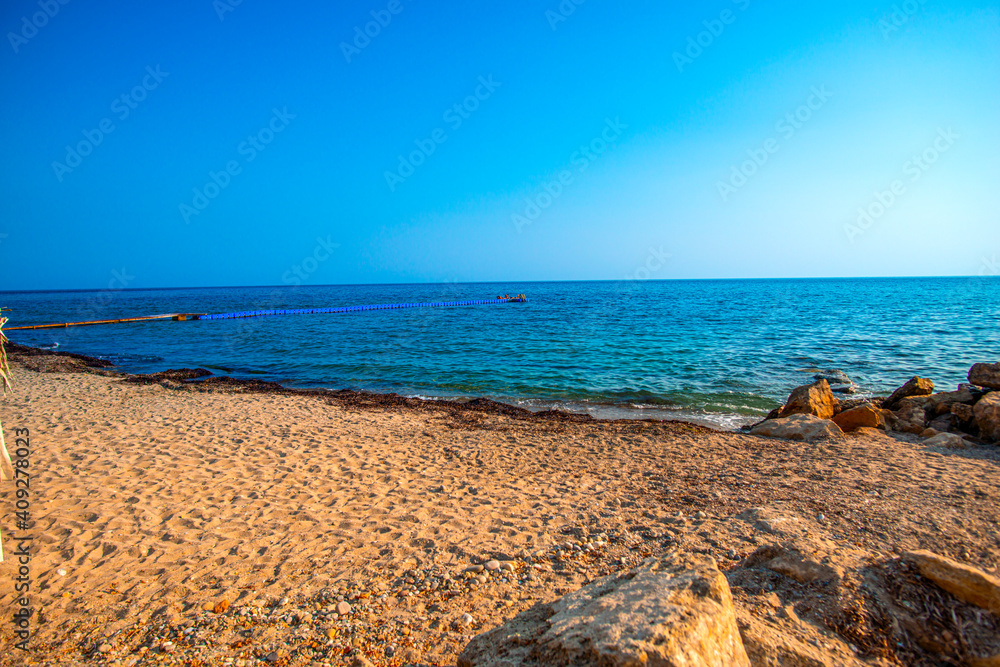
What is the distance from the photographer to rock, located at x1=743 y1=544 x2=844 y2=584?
3.26 meters

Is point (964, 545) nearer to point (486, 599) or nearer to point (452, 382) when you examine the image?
point (486, 599)

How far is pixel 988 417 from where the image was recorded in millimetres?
8492

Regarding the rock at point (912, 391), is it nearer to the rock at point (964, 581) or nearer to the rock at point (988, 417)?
the rock at point (988, 417)

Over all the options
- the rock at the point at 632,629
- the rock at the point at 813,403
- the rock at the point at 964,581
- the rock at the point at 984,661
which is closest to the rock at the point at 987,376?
the rock at the point at 813,403

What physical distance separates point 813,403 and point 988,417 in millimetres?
2694

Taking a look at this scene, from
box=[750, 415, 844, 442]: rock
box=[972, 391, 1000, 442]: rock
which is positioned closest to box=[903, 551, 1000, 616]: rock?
box=[750, 415, 844, 442]: rock

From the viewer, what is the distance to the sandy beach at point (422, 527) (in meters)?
3.27

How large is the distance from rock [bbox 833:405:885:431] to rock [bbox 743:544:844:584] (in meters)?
7.29

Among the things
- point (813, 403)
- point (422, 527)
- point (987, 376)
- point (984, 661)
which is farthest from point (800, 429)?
point (422, 527)

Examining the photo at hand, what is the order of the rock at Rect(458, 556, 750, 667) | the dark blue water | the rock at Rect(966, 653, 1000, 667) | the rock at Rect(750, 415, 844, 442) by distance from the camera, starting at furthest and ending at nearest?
the dark blue water
the rock at Rect(750, 415, 844, 442)
the rock at Rect(966, 653, 1000, 667)
the rock at Rect(458, 556, 750, 667)

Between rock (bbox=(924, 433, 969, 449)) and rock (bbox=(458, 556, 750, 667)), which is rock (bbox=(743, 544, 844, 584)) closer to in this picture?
rock (bbox=(458, 556, 750, 667))

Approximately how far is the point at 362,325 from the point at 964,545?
34.0 meters

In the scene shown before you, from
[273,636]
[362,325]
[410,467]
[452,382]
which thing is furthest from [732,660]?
[362,325]

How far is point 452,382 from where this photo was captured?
616 inches
